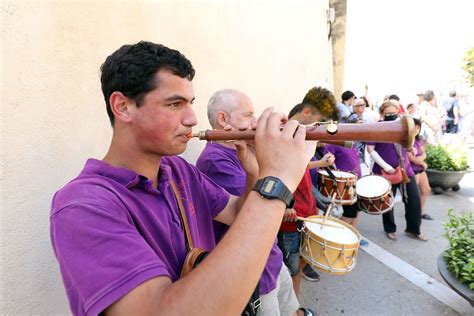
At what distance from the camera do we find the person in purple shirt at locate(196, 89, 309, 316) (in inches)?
70.5

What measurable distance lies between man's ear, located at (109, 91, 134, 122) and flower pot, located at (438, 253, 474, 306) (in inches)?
104

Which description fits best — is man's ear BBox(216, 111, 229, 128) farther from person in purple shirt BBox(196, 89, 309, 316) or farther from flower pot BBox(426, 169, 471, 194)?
flower pot BBox(426, 169, 471, 194)

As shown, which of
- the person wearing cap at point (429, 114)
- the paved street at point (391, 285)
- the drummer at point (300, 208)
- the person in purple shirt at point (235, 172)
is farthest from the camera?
the person wearing cap at point (429, 114)

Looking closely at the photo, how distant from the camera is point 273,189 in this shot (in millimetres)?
903

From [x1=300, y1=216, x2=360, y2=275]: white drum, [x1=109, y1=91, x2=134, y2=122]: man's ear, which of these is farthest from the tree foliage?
[x1=109, y1=91, x2=134, y2=122]: man's ear

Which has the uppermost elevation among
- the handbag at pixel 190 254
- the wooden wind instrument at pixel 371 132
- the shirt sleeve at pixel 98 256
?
the wooden wind instrument at pixel 371 132

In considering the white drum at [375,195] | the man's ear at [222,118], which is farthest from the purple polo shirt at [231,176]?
the white drum at [375,195]

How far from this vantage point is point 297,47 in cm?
580

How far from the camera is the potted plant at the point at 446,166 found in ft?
18.2

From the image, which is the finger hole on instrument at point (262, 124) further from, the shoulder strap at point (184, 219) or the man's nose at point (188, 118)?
the shoulder strap at point (184, 219)

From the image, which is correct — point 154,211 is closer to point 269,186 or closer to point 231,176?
point 269,186

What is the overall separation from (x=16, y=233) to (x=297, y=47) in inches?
218

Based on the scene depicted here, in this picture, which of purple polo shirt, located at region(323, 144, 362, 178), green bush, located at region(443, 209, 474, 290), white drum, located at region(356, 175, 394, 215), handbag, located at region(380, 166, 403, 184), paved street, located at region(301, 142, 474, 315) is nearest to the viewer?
green bush, located at region(443, 209, 474, 290)

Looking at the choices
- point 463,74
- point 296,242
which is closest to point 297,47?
point 296,242
